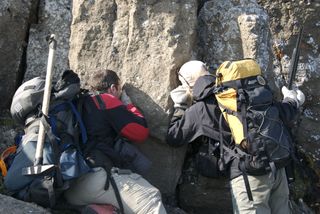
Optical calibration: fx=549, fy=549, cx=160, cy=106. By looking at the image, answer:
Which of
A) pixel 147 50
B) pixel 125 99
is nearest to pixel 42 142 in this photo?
pixel 125 99

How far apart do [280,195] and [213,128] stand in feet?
4.04

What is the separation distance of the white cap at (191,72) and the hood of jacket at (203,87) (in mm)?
166

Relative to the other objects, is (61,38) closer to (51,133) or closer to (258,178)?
(51,133)

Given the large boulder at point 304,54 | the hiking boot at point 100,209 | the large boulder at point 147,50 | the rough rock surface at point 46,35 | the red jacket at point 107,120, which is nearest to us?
the hiking boot at point 100,209

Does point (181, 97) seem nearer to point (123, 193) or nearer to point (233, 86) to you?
point (233, 86)

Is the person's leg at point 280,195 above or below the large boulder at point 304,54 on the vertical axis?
below

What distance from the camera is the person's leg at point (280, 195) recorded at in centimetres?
707

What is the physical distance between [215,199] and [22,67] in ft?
12.4

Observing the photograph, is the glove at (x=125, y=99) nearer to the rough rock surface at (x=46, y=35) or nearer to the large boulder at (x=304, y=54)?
the rough rock surface at (x=46, y=35)

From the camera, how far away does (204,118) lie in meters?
7.18

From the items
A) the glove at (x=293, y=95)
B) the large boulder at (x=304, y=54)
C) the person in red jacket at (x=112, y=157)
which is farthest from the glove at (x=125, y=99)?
the large boulder at (x=304, y=54)

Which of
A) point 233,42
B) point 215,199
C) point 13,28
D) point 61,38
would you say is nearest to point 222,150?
point 215,199

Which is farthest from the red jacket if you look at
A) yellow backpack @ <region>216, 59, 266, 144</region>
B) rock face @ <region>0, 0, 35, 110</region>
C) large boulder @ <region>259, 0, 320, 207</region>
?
large boulder @ <region>259, 0, 320, 207</region>

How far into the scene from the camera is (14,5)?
28.9 ft
